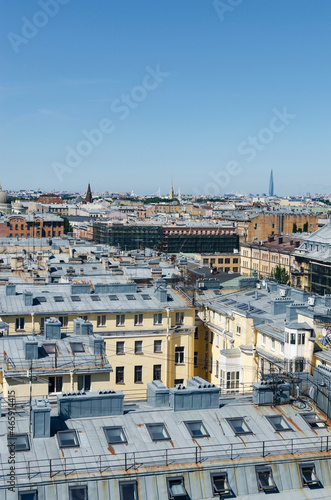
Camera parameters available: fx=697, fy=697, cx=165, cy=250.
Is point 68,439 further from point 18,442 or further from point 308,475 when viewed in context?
point 308,475

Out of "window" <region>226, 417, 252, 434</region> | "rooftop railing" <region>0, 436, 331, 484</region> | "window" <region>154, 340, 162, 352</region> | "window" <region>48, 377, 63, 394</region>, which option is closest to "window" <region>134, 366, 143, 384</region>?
"window" <region>154, 340, 162, 352</region>

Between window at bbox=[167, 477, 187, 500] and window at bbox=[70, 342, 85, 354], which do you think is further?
window at bbox=[70, 342, 85, 354]

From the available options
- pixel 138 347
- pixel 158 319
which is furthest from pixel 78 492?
pixel 158 319

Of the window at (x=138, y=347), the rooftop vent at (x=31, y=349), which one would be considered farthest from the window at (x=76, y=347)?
the window at (x=138, y=347)

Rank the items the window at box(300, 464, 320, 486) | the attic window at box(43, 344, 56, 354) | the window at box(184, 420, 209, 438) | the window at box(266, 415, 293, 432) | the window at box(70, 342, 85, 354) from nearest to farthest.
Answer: the window at box(300, 464, 320, 486) < the window at box(184, 420, 209, 438) < the window at box(266, 415, 293, 432) < the attic window at box(43, 344, 56, 354) < the window at box(70, 342, 85, 354)

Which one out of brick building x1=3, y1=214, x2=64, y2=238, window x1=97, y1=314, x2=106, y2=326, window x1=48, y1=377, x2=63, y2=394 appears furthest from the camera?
brick building x1=3, y1=214, x2=64, y2=238

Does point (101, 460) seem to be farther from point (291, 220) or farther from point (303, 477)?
A: point (291, 220)

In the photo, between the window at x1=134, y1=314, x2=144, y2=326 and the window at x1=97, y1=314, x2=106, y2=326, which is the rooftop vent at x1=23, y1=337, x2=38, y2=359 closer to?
the window at x1=97, y1=314, x2=106, y2=326

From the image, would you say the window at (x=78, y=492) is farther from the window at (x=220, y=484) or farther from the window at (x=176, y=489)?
the window at (x=220, y=484)
